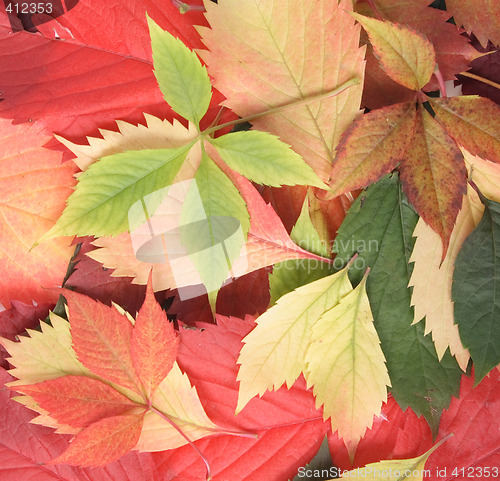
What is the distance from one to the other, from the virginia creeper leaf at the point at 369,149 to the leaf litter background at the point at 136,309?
0.06 meters

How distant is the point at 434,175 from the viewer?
1.52 ft

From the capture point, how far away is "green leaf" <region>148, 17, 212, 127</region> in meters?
0.44

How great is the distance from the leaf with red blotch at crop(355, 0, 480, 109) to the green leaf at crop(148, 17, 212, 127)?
0.60 feet

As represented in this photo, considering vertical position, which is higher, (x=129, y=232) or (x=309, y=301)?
(x=129, y=232)

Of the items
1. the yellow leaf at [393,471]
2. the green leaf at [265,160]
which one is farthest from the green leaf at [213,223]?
the yellow leaf at [393,471]

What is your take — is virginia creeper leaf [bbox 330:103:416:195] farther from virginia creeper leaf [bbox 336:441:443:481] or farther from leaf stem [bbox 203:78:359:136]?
virginia creeper leaf [bbox 336:441:443:481]

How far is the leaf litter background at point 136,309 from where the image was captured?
506 mm

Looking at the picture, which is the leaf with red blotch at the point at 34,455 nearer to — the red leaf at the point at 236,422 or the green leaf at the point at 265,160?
the red leaf at the point at 236,422

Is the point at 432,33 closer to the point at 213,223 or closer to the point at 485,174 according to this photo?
the point at 485,174

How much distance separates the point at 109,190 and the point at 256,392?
0.26 m

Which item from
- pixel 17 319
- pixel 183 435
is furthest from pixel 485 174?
pixel 17 319

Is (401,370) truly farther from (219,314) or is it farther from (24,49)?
(24,49)

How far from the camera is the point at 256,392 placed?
50 cm

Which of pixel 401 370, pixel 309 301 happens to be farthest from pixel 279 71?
pixel 401 370
